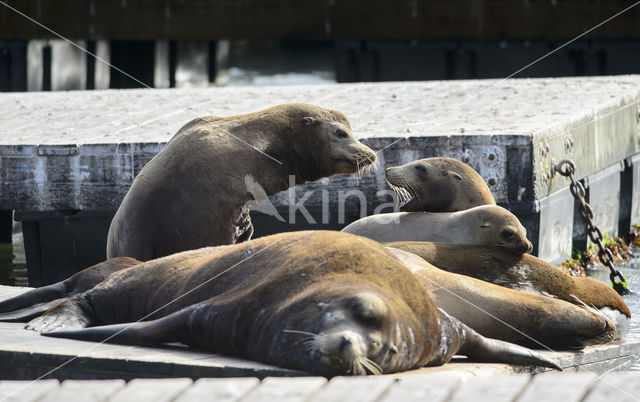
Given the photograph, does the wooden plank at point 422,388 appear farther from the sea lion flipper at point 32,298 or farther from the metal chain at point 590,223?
the metal chain at point 590,223

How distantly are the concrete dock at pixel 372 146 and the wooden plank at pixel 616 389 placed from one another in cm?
433

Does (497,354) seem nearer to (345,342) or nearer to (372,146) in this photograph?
(345,342)

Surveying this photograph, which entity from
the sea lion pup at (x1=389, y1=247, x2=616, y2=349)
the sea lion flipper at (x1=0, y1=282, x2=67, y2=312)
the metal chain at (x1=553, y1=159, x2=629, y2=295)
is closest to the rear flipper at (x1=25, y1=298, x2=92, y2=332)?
the sea lion flipper at (x1=0, y1=282, x2=67, y2=312)

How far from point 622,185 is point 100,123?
494 centimetres

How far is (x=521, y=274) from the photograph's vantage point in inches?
214

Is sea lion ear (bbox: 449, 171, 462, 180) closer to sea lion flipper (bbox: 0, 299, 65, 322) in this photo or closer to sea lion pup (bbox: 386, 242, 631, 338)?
sea lion pup (bbox: 386, 242, 631, 338)

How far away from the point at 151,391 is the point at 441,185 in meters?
3.15

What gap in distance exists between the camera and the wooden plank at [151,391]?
3387 millimetres

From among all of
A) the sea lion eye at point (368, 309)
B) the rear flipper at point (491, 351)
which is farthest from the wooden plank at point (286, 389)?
the rear flipper at point (491, 351)

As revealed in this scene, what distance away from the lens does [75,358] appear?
4.30 meters

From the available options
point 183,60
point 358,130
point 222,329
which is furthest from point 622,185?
point 183,60

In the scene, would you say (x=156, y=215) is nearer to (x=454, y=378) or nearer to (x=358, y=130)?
(x=358, y=130)

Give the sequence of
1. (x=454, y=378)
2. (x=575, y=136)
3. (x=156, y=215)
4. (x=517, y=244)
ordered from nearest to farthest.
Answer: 1. (x=454, y=378)
2. (x=517, y=244)
3. (x=156, y=215)
4. (x=575, y=136)

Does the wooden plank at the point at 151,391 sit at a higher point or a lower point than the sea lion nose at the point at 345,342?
lower
